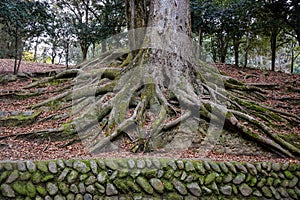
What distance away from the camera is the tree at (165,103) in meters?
4.50

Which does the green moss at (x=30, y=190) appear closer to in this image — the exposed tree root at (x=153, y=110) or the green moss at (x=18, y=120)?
the exposed tree root at (x=153, y=110)

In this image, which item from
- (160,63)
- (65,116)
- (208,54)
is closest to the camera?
(65,116)

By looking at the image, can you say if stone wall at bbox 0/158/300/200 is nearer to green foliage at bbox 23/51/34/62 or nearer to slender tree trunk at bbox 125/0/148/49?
slender tree trunk at bbox 125/0/148/49

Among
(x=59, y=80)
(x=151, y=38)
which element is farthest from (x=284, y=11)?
(x=59, y=80)

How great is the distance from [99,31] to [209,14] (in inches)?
167

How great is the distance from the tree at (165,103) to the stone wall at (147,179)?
0.67 m

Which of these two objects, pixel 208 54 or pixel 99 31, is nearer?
pixel 99 31

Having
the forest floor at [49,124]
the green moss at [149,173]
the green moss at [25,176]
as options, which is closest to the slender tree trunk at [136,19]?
the forest floor at [49,124]

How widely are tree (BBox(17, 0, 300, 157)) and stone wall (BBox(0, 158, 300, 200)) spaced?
26.4 inches

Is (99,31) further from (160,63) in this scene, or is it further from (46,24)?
(160,63)

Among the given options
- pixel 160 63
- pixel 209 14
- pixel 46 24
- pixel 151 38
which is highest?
pixel 209 14

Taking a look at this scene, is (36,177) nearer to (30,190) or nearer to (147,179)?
(30,190)

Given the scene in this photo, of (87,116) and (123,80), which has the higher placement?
(123,80)

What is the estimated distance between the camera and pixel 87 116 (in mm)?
4855
